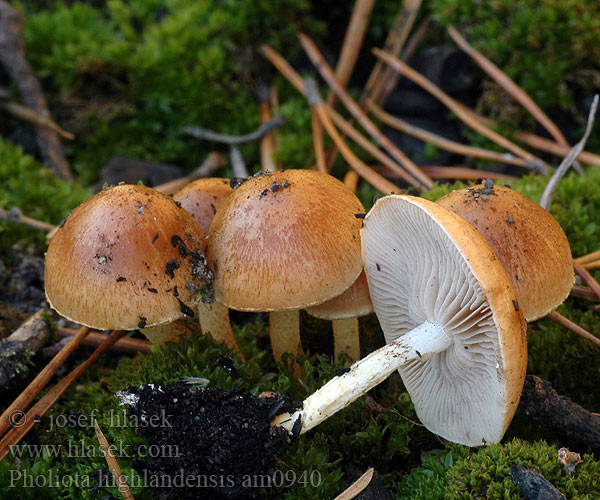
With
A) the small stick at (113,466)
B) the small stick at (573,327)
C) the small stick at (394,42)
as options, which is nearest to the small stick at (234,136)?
the small stick at (394,42)

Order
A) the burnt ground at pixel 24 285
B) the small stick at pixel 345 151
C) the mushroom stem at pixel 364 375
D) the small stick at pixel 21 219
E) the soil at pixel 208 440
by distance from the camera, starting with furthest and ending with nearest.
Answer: the small stick at pixel 345 151
the small stick at pixel 21 219
the burnt ground at pixel 24 285
the mushroom stem at pixel 364 375
the soil at pixel 208 440

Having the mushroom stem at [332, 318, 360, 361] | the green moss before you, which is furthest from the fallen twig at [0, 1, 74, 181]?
the mushroom stem at [332, 318, 360, 361]

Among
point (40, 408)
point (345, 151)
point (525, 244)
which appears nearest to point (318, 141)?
point (345, 151)

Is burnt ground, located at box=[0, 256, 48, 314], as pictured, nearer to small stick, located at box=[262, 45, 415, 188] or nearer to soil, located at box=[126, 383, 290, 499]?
soil, located at box=[126, 383, 290, 499]

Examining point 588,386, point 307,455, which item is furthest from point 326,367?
point 588,386

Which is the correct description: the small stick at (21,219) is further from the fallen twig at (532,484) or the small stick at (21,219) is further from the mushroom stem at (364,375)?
the fallen twig at (532,484)

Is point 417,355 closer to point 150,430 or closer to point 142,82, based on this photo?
point 150,430

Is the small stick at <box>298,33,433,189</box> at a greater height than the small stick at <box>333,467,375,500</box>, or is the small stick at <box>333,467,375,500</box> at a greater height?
the small stick at <box>298,33,433,189</box>
